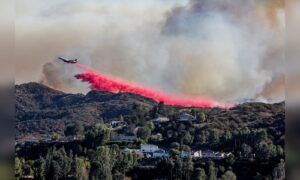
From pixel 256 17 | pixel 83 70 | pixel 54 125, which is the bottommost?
pixel 54 125

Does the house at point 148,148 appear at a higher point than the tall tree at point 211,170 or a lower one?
higher

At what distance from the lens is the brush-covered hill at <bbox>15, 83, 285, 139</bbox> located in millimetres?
4016

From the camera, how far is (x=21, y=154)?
13.3 ft

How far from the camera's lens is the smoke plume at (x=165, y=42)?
396 cm

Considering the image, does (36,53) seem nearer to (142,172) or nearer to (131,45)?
(131,45)

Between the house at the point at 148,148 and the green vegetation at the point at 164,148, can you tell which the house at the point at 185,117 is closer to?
the green vegetation at the point at 164,148

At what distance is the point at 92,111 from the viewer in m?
4.08

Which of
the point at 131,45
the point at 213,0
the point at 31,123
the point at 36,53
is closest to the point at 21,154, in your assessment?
the point at 31,123

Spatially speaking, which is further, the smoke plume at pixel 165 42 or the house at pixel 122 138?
the house at pixel 122 138

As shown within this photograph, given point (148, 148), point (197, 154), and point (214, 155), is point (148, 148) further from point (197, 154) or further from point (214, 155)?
point (214, 155)

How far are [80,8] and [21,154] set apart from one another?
96cm

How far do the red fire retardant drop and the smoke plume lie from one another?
0.04 meters

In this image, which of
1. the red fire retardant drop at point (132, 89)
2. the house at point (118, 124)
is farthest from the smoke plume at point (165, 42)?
the house at point (118, 124)

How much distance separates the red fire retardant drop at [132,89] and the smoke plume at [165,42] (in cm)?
4
